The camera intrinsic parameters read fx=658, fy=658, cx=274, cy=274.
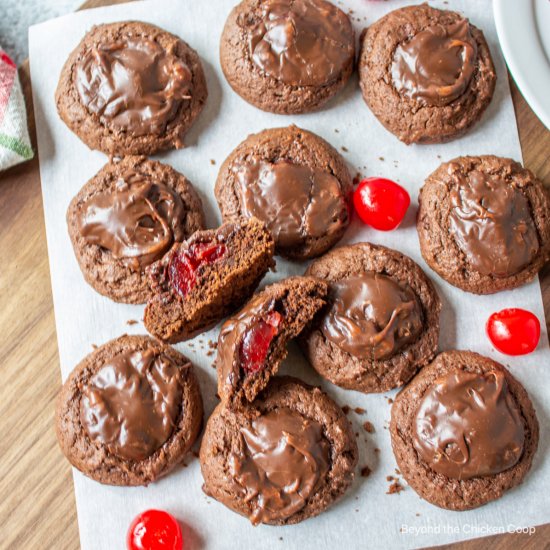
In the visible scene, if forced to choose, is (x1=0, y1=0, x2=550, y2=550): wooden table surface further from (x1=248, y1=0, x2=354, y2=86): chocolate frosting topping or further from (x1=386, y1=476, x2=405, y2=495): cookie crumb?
(x1=248, y1=0, x2=354, y2=86): chocolate frosting topping

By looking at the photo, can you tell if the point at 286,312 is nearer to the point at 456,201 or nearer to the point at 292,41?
the point at 456,201

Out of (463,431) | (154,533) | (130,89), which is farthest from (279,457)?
(130,89)

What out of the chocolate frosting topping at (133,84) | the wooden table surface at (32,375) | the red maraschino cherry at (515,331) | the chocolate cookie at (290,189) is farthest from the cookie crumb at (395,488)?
the chocolate frosting topping at (133,84)

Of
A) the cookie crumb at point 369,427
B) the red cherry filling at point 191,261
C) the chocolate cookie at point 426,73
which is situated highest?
the chocolate cookie at point 426,73

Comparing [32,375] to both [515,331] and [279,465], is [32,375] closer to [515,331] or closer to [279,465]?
[279,465]

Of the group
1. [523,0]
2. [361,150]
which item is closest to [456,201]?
[361,150]

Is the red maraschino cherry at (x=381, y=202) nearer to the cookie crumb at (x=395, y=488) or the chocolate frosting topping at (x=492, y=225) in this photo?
the chocolate frosting topping at (x=492, y=225)
